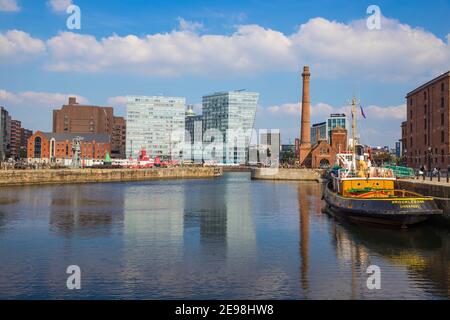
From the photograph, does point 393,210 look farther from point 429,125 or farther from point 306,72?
point 306,72

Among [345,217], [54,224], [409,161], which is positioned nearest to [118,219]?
[54,224]

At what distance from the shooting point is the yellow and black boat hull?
3978 cm

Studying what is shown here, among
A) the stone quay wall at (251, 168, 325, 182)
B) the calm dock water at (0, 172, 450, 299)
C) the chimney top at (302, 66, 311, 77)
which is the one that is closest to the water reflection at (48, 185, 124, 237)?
the calm dock water at (0, 172, 450, 299)

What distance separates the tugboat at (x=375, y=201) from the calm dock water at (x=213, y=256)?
1.25m

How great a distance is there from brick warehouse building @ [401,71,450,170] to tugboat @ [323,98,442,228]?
133 feet

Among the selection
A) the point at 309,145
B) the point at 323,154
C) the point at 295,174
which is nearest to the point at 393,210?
the point at 295,174

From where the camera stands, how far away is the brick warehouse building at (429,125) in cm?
9538

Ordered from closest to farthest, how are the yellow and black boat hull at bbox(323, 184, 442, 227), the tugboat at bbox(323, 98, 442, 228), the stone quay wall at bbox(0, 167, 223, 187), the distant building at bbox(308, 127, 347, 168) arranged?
the yellow and black boat hull at bbox(323, 184, 442, 227) → the tugboat at bbox(323, 98, 442, 228) → the stone quay wall at bbox(0, 167, 223, 187) → the distant building at bbox(308, 127, 347, 168)

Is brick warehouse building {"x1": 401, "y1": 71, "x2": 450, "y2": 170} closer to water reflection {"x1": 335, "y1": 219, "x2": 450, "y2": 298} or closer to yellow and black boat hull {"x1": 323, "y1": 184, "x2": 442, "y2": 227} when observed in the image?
yellow and black boat hull {"x1": 323, "y1": 184, "x2": 442, "y2": 227}

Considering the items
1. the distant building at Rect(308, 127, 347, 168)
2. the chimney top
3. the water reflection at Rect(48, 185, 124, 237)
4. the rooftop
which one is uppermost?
the chimney top

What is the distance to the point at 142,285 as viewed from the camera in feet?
79.5

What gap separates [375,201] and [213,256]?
18.3 metres

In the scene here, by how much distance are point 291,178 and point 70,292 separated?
136057 millimetres
